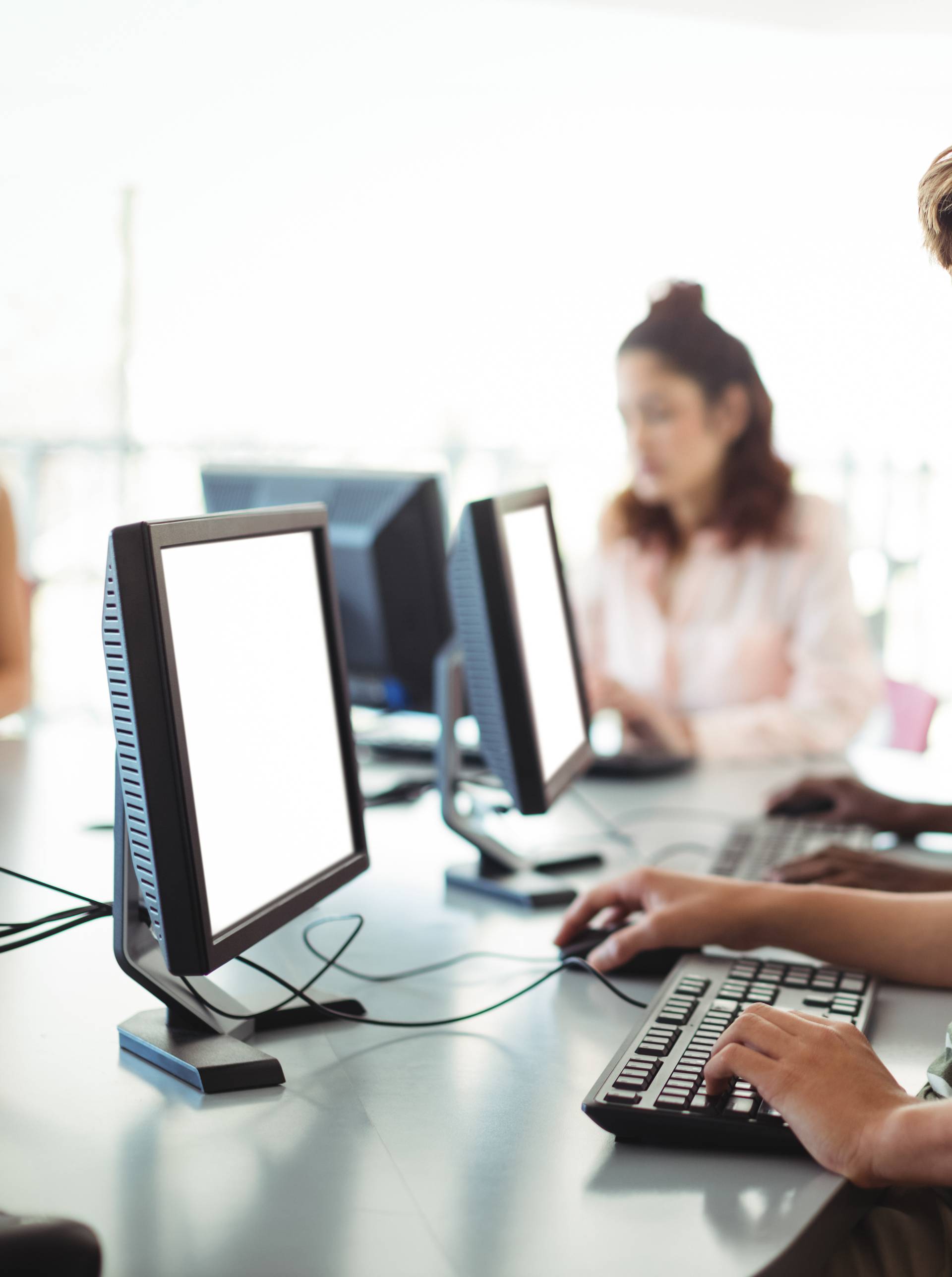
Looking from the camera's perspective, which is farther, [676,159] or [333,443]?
[333,443]

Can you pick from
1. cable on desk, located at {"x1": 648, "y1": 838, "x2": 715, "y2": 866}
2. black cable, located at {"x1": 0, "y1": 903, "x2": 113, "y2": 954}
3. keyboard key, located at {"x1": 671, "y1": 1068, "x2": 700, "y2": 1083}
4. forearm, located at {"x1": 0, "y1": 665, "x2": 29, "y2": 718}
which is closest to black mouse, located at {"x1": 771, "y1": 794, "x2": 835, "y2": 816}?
cable on desk, located at {"x1": 648, "y1": 838, "x2": 715, "y2": 866}

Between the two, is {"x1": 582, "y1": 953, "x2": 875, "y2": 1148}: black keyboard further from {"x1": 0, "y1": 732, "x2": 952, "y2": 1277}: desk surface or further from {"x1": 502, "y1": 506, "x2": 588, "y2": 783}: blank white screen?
{"x1": 502, "y1": 506, "x2": 588, "y2": 783}: blank white screen

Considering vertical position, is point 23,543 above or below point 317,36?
below

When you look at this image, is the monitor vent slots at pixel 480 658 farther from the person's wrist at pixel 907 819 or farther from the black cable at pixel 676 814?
the person's wrist at pixel 907 819

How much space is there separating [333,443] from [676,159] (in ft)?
5.28

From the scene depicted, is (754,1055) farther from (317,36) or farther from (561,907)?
(317,36)

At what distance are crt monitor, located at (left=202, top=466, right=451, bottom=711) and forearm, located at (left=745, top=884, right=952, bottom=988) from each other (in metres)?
0.78

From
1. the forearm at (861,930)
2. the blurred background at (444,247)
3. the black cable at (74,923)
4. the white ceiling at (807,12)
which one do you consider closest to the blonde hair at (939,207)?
the forearm at (861,930)

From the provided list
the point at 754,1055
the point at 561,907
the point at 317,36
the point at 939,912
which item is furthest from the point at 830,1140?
the point at 317,36

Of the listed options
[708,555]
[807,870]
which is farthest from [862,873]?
[708,555]

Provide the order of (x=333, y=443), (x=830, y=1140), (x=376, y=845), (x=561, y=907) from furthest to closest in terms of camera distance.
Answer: (x=333, y=443), (x=376, y=845), (x=561, y=907), (x=830, y=1140)

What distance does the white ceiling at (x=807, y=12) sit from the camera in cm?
398

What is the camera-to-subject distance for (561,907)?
1303mm

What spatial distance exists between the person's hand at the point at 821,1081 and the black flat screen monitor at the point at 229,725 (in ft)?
1.08
